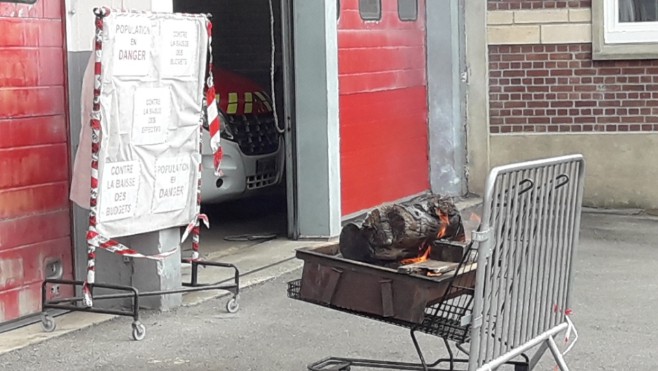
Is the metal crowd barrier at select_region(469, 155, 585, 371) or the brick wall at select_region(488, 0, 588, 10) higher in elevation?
the brick wall at select_region(488, 0, 588, 10)

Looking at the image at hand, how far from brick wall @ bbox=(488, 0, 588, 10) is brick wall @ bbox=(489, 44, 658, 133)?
0.41m

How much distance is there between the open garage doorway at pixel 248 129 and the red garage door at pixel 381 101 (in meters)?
0.61

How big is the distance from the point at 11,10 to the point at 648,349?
14.0ft

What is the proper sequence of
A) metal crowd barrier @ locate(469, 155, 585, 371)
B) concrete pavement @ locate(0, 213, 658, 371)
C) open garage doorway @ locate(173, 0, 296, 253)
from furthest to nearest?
open garage doorway @ locate(173, 0, 296, 253), concrete pavement @ locate(0, 213, 658, 371), metal crowd barrier @ locate(469, 155, 585, 371)

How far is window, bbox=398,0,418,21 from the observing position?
43.5 ft

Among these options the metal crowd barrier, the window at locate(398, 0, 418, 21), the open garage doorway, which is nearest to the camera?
the metal crowd barrier

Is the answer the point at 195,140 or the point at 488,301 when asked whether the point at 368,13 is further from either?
the point at 488,301

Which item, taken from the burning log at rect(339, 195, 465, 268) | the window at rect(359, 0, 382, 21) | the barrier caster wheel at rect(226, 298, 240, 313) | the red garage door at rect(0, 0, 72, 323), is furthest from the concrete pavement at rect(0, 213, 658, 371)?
the window at rect(359, 0, 382, 21)

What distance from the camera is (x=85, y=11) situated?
816cm

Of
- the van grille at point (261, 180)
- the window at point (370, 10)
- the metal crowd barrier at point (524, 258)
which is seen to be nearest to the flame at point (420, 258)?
the metal crowd barrier at point (524, 258)

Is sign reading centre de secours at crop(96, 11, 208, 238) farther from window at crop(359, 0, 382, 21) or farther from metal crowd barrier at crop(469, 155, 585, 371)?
window at crop(359, 0, 382, 21)

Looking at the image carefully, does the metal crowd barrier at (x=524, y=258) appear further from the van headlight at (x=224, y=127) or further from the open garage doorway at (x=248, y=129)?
the van headlight at (x=224, y=127)

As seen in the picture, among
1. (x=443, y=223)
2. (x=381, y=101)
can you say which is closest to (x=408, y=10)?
(x=381, y=101)

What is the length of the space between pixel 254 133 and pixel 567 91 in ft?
12.1
